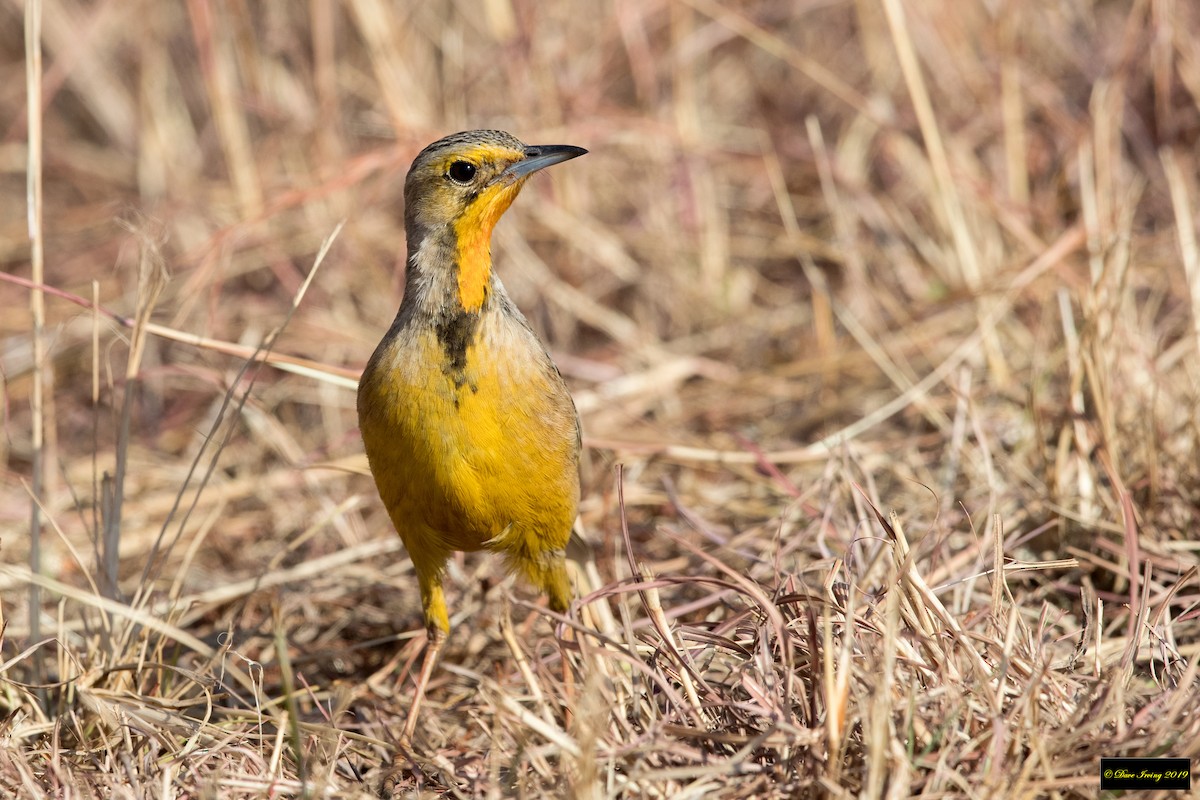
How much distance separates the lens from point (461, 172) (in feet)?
13.1

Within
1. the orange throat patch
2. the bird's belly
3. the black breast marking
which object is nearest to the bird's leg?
the bird's belly

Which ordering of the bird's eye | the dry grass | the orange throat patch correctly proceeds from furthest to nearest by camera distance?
the bird's eye → the orange throat patch → the dry grass

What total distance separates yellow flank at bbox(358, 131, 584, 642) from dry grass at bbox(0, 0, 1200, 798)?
1.22 ft

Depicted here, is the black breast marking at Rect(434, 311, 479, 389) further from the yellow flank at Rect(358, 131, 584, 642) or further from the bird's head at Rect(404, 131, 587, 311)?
the bird's head at Rect(404, 131, 587, 311)

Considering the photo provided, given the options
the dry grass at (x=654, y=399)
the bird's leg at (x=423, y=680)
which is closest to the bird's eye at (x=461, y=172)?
the dry grass at (x=654, y=399)

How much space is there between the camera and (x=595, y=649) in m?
3.47

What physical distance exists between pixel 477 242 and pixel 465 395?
0.55 metres

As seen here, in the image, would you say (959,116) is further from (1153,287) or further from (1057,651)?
(1057,651)

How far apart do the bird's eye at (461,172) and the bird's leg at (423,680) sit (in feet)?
5.21

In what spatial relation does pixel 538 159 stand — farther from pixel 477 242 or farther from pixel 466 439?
pixel 466 439

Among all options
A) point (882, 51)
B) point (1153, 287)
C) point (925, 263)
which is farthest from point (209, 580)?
point (882, 51)

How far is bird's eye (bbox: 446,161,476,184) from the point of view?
157 inches

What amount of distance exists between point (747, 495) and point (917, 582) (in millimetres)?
2274

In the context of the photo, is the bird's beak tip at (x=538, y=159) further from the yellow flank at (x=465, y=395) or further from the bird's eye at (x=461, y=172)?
the bird's eye at (x=461, y=172)
